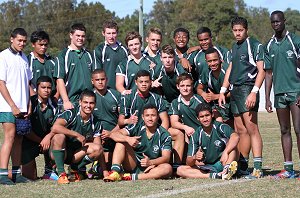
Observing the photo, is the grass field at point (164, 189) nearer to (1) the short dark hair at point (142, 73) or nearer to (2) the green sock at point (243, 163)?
(2) the green sock at point (243, 163)

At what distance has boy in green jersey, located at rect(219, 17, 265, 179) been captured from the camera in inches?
373

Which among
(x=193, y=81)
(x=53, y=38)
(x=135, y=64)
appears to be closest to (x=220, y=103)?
(x=193, y=81)

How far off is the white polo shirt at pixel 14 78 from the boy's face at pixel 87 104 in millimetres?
805

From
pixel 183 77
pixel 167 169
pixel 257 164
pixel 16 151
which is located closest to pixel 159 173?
pixel 167 169

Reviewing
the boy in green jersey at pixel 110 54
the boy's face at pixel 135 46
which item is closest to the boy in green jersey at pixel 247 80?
the boy's face at pixel 135 46

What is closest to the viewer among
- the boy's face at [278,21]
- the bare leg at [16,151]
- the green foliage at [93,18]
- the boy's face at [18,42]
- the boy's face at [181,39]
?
the boy's face at [278,21]

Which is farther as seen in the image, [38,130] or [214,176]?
[38,130]

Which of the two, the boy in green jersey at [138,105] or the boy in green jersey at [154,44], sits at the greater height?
the boy in green jersey at [154,44]

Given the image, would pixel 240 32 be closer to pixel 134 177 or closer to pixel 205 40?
pixel 205 40

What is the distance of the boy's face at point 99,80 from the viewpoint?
9880 mm

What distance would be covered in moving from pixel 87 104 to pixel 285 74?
9.28 feet

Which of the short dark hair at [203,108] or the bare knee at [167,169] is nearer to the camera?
the bare knee at [167,169]

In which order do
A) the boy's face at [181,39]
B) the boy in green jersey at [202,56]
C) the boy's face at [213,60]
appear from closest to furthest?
the boy's face at [213,60] < the boy in green jersey at [202,56] < the boy's face at [181,39]

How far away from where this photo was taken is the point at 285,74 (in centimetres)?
915
